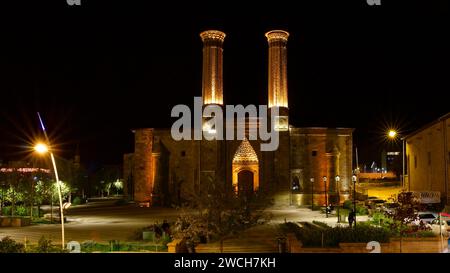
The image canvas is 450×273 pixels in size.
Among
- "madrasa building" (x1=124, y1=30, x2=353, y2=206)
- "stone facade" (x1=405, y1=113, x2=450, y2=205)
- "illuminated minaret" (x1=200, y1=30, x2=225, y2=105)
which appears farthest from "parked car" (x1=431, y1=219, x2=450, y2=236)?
"illuminated minaret" (x1=200, y1=30, x2=225, y2=105)

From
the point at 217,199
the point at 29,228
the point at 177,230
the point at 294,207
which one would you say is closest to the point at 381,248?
the point at 217,199

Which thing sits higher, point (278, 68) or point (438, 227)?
point (278, 68)

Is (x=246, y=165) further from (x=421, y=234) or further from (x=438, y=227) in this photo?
(x=421, y=234)

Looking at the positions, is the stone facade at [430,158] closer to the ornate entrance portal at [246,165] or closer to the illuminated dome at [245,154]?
the ornate entrance portal at [246,165]

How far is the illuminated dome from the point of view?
3894 centimetres

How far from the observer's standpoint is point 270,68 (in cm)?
3809

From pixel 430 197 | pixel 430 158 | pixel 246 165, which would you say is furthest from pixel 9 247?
pixel 430 158

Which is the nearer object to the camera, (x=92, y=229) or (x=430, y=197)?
(x=92, y=229)

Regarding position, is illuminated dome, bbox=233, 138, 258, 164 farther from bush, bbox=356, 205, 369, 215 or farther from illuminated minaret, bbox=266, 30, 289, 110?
bush, bbox=356, 205, 369, 215

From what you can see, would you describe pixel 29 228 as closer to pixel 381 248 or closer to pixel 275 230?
pixel 275 230

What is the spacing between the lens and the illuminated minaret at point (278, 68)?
37656mm

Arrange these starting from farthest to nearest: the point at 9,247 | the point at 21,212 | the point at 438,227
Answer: the point at 21,212, the point at 438,227, the point at 9,247

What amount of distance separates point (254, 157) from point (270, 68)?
290 inches

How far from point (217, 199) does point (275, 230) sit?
19.5ft
